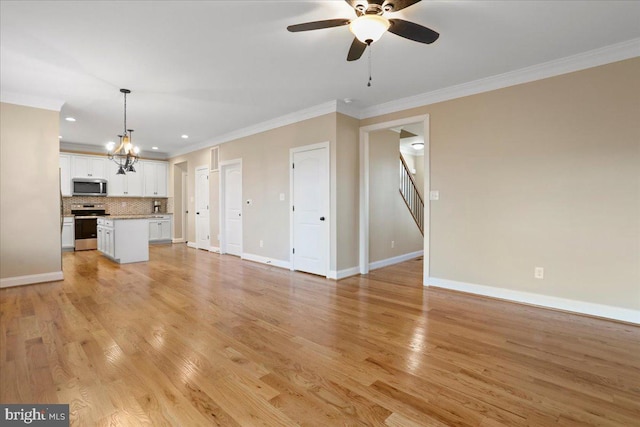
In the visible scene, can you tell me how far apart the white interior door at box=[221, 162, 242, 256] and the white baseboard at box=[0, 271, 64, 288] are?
3.00 m

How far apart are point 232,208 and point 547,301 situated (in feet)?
19.1

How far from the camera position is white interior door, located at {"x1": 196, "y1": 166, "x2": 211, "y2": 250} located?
25.2 feet

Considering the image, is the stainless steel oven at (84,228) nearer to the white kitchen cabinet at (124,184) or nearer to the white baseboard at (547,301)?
the white kitchen cabinet at (124,184)

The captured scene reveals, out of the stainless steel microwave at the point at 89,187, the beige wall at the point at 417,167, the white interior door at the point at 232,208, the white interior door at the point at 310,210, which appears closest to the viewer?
the white interior door at the point at 310,210

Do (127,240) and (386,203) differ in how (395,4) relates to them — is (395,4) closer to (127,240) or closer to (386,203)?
(386,203)

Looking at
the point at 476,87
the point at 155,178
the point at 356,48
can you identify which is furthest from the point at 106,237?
the point at 476,87

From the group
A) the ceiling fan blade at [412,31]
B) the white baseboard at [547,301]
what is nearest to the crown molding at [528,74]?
the ceiling fan blade at [412,31]

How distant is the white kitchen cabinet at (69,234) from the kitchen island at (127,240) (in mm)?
1949

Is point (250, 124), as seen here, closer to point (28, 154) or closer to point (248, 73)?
point (248, 73)

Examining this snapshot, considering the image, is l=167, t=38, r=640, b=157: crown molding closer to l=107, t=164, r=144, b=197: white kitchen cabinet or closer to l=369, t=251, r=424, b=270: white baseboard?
l=369, t=251, r=424, b=270: white baseboard

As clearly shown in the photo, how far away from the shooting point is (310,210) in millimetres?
5016

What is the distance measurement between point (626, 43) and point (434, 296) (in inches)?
126

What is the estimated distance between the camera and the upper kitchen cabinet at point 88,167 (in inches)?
302

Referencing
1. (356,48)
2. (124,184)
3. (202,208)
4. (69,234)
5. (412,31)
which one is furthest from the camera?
(124,184)
